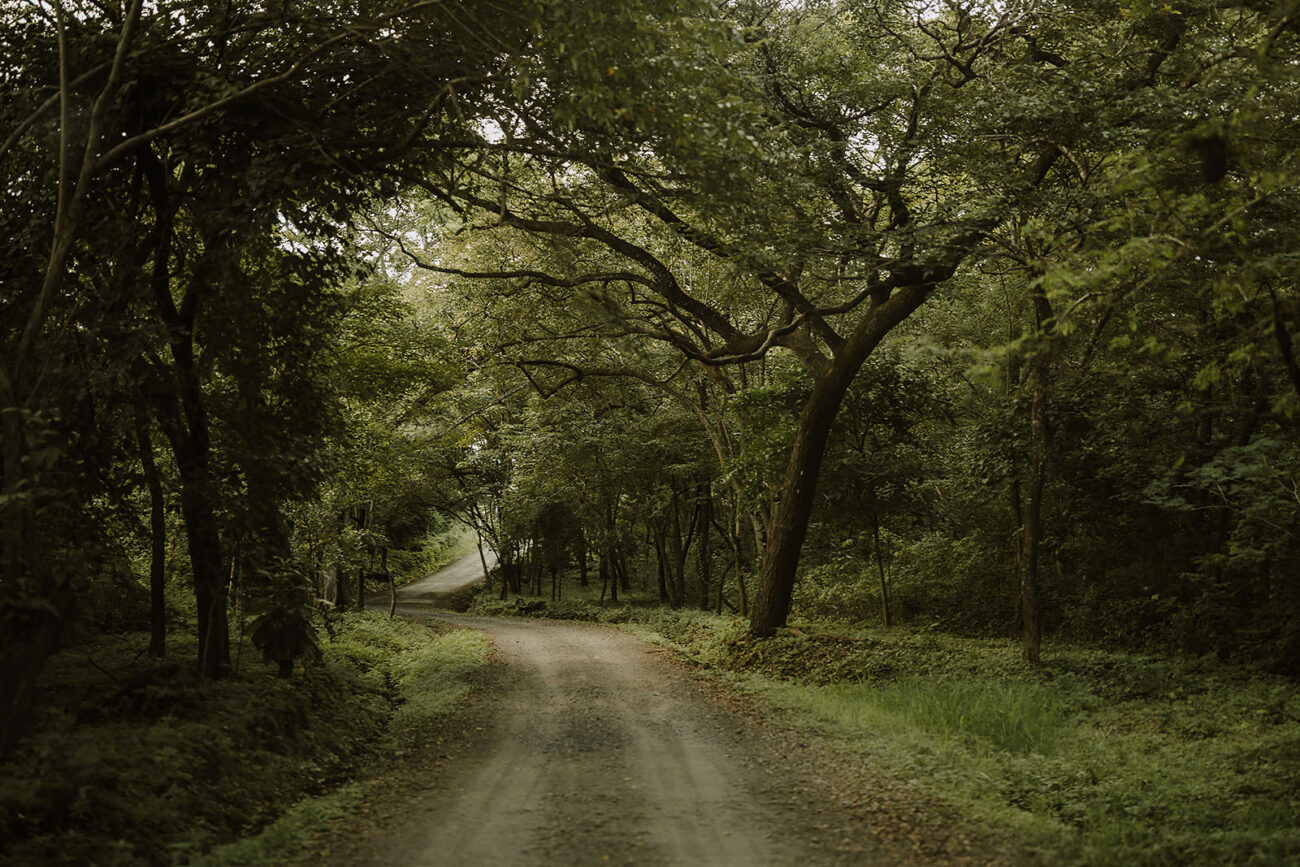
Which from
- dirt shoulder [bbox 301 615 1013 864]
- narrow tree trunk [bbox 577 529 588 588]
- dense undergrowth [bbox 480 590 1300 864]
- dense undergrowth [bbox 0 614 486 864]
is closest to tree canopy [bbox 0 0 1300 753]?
dense undergrowth [bbox 0 614 486 864]

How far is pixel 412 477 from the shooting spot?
26609 millimetres

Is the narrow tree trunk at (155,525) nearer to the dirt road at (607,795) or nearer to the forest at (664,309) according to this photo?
the forest at (664,309)

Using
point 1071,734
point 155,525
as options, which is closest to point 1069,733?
point 1071,734

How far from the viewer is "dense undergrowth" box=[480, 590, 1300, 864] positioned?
6445mm

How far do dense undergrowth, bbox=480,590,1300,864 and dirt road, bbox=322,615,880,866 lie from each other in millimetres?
1220

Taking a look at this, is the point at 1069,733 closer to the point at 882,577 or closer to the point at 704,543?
the point at 882,577

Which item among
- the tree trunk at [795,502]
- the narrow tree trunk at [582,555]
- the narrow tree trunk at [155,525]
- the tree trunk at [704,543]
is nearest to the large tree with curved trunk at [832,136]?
the tree trunk at [795,502]

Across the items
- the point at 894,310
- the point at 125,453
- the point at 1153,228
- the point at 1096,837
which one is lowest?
the point at 1096,837

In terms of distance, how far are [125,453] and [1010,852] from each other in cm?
974

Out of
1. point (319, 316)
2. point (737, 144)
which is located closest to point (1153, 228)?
point (737, 144)

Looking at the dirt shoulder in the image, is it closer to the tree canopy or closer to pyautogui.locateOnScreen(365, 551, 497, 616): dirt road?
the tree canopy

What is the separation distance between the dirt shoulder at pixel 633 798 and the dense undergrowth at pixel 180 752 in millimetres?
742

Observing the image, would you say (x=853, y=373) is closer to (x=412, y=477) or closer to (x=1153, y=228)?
(x=1153, y=228)

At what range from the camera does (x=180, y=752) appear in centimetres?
703
